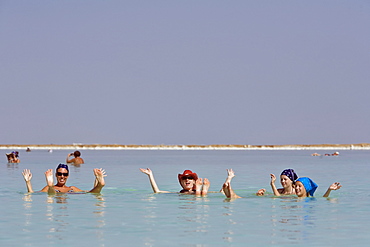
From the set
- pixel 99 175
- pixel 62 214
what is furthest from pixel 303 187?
pixel 62 214

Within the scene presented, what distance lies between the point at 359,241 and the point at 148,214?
18.6 ft

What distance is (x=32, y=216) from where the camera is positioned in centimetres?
1623

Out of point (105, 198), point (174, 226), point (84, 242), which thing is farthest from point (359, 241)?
point (105, 198)

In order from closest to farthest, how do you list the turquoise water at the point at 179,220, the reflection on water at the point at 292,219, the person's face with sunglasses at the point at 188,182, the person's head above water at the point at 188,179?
the turquoise water at the point at 179,220 → the reflection on water at the point at 292,219 → the person's head above water at the point at 188,179 → the person's face with sunglasses at the point at 188,182

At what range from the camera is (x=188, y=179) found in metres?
20.0

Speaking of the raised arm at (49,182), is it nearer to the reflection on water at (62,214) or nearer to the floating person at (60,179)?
the floating person at (60,179)

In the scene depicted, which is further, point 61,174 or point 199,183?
point 61,174

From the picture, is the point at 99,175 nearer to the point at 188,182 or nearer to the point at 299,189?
the point at 188,182

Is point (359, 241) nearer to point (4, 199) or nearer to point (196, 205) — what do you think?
point (196, 205)

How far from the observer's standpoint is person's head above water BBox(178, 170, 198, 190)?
19830 mm

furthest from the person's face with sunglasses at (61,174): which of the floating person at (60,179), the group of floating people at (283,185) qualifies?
the group of floating people at (283,185)

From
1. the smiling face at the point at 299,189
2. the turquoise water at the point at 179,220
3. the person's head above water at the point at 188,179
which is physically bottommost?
the turquoise water at the point at 179,220

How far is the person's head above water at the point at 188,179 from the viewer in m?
19.8

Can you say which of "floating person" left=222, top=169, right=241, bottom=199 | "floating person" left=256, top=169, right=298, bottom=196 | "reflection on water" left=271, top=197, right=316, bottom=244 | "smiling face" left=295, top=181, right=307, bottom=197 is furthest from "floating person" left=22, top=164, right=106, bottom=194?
"smiling face" left=295, top=181, right=307, bottom=197
